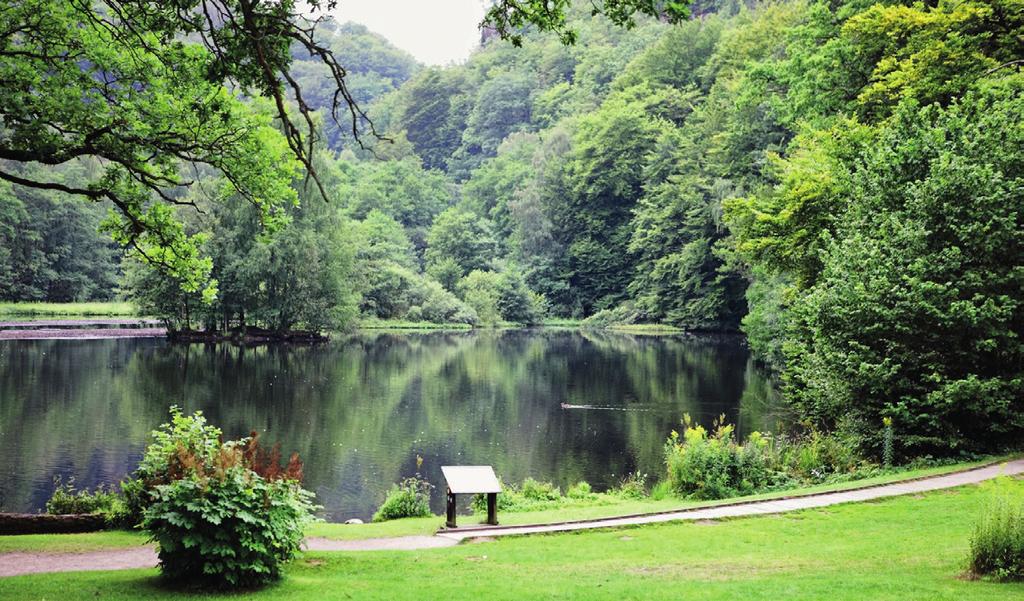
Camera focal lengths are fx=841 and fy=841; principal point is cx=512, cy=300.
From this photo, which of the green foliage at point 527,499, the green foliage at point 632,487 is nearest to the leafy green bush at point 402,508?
the green foliage at point 527,499

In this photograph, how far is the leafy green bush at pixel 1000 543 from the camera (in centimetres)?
785

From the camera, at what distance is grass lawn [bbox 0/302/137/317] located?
66938mm

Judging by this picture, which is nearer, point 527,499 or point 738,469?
point 738,469

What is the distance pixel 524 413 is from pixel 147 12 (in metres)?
21.6

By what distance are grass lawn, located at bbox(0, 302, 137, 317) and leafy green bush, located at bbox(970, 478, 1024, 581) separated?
66506 mm

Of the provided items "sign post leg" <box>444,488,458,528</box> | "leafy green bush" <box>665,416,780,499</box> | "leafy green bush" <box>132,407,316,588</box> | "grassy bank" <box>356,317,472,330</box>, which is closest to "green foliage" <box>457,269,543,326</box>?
"grassy bank" <box>356,317,472,330</box>

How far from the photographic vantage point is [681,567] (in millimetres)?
9227

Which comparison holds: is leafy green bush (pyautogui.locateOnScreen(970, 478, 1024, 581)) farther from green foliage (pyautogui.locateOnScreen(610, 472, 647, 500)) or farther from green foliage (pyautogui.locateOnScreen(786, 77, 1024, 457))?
green foliage (pyautogui.locateOnScreen(610, 472, 647, 500))

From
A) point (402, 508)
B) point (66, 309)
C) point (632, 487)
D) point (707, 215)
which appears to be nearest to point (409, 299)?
point (707, 215)

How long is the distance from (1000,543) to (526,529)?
619 cm

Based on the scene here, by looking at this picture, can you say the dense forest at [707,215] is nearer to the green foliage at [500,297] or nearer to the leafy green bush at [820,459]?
the green foliage at [500,297]

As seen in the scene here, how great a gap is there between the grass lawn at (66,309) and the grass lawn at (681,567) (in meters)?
62.2

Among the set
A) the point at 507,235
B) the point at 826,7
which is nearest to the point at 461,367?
the point at 826,7

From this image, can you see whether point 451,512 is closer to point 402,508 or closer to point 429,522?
point 429,522
